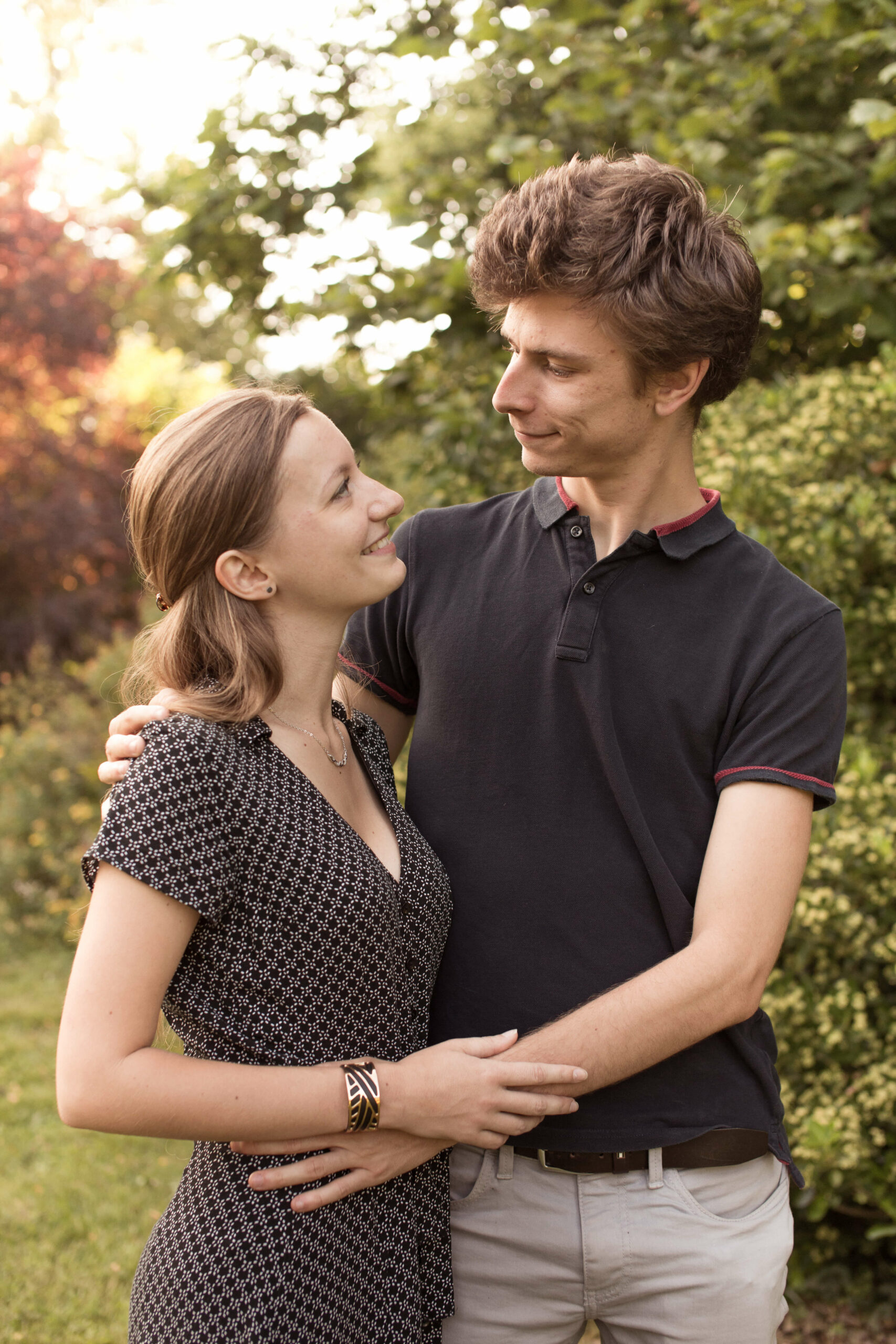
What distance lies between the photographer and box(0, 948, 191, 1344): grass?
3508mm

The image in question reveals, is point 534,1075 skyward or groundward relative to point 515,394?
groundward

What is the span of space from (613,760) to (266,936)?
0.65 metres

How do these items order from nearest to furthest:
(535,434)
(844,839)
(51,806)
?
1. (535,434)
2. (844,839)
3. (51,806)

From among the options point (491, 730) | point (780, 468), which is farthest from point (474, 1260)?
point (780, 468)

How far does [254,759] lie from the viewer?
5.24ft

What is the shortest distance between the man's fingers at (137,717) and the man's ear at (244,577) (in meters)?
0.22

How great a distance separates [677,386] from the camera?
2002 millimetres

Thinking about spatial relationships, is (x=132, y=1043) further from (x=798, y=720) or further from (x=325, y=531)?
(x=798, y=720)

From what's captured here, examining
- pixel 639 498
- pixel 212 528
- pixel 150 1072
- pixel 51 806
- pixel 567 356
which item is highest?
pixel 567 356

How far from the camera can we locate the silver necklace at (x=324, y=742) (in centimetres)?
175

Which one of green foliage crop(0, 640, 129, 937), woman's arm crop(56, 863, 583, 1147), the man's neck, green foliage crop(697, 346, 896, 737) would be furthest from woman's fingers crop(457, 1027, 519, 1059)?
green foliage crop(0, 640, 129, 937)

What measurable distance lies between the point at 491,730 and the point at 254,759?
0.50 metres

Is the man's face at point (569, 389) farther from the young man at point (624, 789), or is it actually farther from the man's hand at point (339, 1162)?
the man's hand at point (339, 1162)

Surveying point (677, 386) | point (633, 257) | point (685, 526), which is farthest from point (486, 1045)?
point (633, 257)
